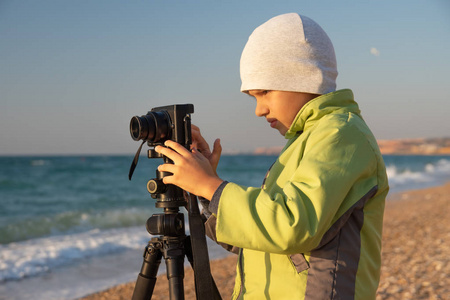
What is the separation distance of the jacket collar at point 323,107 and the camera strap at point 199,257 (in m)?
0.39

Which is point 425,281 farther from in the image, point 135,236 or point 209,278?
point 135,236

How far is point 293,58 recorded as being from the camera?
1.15 meters

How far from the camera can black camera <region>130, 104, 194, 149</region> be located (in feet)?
4.32

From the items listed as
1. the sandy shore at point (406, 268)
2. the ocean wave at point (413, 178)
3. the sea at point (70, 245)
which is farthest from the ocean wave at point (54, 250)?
the ocean wave at point (413, 178)

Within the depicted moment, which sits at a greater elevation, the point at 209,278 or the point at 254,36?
the point at 254,36

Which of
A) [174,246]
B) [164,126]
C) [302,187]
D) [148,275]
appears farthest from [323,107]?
[148,275]

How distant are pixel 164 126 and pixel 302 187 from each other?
55cm

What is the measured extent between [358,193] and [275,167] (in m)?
0.26

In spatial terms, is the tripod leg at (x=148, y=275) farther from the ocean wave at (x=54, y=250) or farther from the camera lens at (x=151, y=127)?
the ocean wave at (x=54, y=250)

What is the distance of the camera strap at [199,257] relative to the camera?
1279 millimetres

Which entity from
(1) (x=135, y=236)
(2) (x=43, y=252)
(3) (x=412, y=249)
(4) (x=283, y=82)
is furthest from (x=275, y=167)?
(1) (x=135, y=236)

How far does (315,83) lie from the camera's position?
114 cm

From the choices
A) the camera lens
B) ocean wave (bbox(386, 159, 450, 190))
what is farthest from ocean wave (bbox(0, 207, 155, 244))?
ocean wave (bbox(386, 159, 450, 190))

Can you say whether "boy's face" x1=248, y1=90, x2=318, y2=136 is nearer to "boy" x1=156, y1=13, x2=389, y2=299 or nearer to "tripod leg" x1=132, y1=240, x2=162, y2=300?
"boy" x1=156, y1=13, x2=389, y2=299
